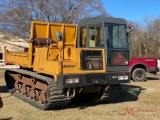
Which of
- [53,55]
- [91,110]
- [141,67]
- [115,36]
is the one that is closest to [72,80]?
[53,55]

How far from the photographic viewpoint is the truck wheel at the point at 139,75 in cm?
1662

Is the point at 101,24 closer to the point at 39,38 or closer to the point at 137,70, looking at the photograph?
the point at 39,38

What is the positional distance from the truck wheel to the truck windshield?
7.97 m

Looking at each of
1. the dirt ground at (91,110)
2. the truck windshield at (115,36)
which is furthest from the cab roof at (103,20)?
the dirt ground at (91,110)

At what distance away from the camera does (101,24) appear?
28.8 feet

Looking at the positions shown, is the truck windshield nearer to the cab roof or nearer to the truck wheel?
the cab roof

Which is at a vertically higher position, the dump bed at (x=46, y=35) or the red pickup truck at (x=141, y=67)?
the dump bed at (x=46, y=35)

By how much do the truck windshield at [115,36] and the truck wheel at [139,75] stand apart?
26.2 feet

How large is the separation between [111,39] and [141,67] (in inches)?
353

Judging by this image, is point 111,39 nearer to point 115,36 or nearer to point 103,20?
point 115,36

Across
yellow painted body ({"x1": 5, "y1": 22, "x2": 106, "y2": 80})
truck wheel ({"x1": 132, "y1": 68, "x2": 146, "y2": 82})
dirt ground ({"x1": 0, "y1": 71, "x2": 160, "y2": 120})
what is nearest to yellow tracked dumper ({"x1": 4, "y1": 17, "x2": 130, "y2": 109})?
yellow painted body ({"x1": 5, "y1": 22, "x2": 106, "y2": 80})

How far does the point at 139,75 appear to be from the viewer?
1677cm

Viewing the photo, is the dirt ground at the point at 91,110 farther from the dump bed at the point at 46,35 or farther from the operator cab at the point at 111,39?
the dump bed at the point at 46,35

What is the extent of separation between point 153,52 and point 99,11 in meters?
23.9
